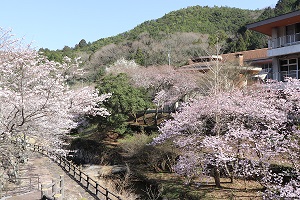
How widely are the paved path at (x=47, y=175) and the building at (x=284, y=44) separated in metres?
14.1

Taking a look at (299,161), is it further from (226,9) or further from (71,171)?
(226,9)

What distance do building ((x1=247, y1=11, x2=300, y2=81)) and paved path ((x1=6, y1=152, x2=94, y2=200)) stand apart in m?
14.1

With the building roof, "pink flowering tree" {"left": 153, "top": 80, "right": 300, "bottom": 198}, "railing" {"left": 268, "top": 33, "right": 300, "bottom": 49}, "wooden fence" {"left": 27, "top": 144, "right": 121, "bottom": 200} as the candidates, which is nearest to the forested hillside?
the building roof

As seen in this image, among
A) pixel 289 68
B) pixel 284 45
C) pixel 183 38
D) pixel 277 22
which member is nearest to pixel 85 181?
pixel 289 68

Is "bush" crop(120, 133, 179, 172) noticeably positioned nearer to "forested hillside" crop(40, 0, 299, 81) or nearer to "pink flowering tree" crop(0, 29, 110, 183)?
"pink flowering tree" crop(0, 29, 110, 183)

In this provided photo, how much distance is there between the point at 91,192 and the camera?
44.3 ft

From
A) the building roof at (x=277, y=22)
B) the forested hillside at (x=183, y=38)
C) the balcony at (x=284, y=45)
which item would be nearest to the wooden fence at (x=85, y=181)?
the balcony at (x=284, y=45)

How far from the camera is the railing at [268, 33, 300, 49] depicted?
1673cm

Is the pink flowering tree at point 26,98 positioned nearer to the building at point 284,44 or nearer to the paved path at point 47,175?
the paved path at point 47,175

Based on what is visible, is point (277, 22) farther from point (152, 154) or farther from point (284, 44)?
point (152, 154)

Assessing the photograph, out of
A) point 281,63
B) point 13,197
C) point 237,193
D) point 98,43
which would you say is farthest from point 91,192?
point 98,43

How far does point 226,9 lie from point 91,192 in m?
67.1

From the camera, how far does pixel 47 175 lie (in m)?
15.5

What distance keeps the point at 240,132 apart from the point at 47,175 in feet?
36.1
